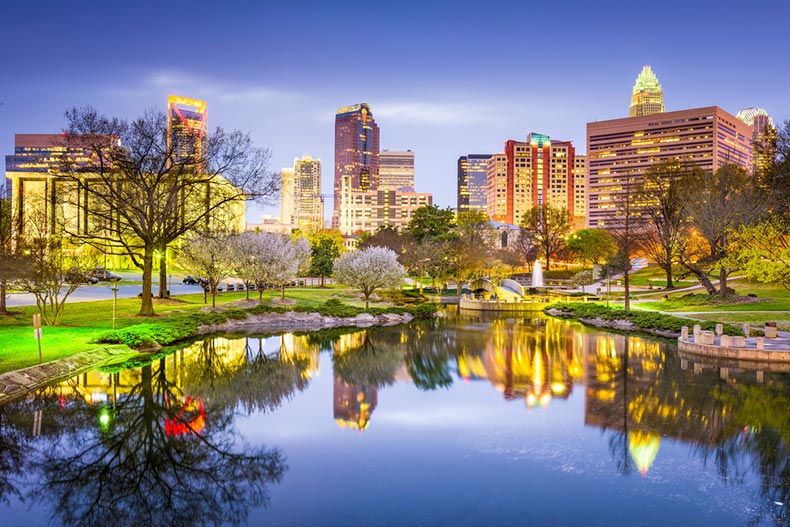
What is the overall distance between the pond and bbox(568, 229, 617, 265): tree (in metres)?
81.8

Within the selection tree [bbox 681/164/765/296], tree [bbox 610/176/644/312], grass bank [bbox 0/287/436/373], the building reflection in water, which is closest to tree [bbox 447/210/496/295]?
tree [bbox 610/176/644/312]

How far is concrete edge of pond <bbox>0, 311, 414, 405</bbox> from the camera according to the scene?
63.8 feet

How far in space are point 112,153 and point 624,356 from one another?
31766 mm

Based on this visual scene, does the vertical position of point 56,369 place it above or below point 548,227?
below

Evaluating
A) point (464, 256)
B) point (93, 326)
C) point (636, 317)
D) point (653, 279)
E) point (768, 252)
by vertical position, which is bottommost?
point (636, 317)

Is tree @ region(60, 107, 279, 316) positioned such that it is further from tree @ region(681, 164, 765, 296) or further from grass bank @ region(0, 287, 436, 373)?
tree @ region(681, 164, 765, 296)

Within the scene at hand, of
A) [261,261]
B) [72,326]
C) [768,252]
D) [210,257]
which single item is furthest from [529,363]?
[261,261]

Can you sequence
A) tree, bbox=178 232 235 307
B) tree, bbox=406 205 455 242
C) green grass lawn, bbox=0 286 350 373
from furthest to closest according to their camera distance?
tree, bbox=406 205 455 242 < tree, bbox=178 232 235 307 < green grass lawn, bbox=0 286 350 373

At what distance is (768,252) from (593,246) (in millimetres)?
72061

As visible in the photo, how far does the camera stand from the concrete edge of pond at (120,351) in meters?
19.5

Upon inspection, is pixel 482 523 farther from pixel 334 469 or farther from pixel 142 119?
pixel 142 119

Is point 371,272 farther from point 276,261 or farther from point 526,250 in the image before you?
point 526,250

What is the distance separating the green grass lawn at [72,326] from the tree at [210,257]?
2478mm

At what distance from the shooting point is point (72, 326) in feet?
102
